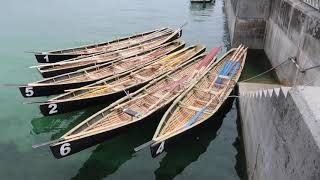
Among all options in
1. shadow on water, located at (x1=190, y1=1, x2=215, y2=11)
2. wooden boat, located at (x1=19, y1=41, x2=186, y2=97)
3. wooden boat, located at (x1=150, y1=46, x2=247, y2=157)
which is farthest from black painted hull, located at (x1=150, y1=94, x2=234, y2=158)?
shadow on water, located at (x1=190, y1=1, x2=215, y2=11)

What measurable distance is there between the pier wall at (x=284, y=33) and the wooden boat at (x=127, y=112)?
3729 mm

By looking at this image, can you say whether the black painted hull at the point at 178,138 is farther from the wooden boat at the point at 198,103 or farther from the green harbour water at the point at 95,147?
the green harbour water at the point at 95,147

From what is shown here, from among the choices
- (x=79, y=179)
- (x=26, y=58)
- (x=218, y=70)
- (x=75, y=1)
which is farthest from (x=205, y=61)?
(x=75, y=1)

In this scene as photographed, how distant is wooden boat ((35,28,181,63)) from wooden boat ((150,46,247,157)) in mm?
6573

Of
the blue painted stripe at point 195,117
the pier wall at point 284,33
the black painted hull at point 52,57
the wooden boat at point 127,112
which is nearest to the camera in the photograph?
the wooden boat at point 127,112

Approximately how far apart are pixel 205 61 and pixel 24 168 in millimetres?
9717

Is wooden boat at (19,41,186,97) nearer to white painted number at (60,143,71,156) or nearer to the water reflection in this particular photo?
white painted number at (60,143,71,156)

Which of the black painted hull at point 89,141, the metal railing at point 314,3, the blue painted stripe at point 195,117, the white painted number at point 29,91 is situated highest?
the metal railing at point 314,3

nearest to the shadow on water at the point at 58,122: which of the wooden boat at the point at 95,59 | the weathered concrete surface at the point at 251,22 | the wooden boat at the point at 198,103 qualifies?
the wooden boat at the point at 95,59

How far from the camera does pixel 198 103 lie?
12.9 m

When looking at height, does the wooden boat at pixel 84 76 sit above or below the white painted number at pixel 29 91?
below

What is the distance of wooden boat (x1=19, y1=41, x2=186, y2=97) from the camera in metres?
12.9

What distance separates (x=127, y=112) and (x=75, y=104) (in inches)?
104

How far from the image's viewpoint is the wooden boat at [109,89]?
11891 millimetres
